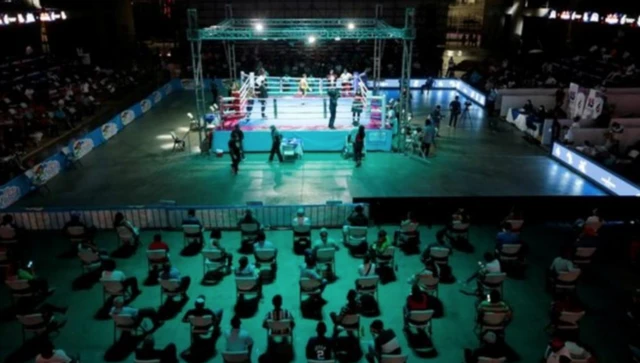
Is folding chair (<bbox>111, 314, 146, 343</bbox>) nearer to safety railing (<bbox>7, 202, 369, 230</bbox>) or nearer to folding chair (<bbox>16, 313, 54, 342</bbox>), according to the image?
folding chair (<bbox>16, 313, 54, 342</bbox>)

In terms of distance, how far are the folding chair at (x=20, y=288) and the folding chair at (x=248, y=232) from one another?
4342 mm

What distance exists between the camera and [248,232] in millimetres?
11711

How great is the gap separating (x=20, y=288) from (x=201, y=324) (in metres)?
3.76

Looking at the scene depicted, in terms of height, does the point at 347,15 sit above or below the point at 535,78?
above

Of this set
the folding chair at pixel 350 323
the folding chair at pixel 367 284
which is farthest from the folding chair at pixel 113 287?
the folding chair at pixel 367 284

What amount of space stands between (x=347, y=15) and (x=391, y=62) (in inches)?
219

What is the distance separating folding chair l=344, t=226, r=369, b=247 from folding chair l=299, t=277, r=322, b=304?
2.28 metres

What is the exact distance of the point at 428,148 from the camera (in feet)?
60.8

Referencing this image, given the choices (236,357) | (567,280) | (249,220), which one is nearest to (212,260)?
(249,220)

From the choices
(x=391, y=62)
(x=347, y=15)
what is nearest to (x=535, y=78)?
(x=391, y=62)

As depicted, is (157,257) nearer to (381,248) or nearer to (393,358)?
(381,248)

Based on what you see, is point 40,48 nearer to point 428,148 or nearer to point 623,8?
point 428,148

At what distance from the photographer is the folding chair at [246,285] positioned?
369 inches

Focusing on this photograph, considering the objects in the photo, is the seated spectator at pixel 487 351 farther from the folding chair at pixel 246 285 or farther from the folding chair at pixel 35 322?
the folding chair at pixel 35 322
